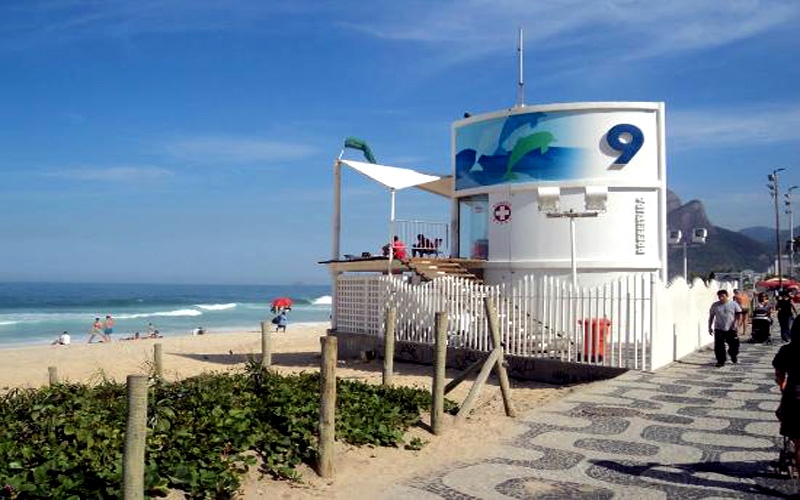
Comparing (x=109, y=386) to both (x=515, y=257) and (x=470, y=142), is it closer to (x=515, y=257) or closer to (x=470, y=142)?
(x=515, y=257)

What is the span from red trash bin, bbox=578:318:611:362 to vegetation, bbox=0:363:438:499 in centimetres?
399

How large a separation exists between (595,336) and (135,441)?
30.5 ft

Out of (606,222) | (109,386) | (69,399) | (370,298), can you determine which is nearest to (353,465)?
(69,399)

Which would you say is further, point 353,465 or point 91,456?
point 353,465

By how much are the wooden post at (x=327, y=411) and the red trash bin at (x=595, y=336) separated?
6669 millimetres

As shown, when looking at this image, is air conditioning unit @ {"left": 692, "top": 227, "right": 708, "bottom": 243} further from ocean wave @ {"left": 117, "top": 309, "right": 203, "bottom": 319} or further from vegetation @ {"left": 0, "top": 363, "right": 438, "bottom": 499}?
ocean wave @ {"left": 117, "top": 309, "right": 203, "bottom": 319}

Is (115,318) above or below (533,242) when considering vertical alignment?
below

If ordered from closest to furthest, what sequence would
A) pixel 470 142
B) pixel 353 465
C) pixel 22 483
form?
pixel 22 483 < pixel 353 465 < pixel 470 142

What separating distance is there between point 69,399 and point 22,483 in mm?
3215

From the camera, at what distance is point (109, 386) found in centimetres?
1059

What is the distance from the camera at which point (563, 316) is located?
13.8m

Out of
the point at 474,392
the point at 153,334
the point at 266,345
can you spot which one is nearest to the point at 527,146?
the point at 266,345

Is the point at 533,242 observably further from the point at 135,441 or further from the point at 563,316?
the point at 135,441

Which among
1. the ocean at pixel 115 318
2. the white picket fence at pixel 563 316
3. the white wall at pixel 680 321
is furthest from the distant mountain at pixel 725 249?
the white picket fence at pixel 563 316
